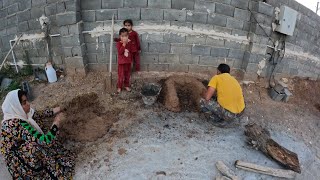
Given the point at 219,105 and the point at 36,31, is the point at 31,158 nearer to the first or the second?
the point at 219,105

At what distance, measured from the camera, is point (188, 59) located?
5648 mm

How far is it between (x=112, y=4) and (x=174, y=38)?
1.40 metres

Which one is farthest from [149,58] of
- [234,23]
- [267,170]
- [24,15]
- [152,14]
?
[267,170]

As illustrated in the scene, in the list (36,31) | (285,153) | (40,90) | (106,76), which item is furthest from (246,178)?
(36,31)

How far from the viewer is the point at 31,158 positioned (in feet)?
10.8

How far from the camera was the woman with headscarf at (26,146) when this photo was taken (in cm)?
316

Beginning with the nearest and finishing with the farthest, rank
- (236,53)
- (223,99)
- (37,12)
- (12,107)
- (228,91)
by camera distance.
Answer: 1. (12,107)
2. (228,91)
3. (223,99)
4. (37,12)
5. (236,53)

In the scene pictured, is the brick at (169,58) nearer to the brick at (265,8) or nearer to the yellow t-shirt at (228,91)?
the yellow t-shirt at (228,91)

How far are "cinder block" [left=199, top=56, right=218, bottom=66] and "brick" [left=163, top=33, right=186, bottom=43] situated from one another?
586mm

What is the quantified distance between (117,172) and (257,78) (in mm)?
3830

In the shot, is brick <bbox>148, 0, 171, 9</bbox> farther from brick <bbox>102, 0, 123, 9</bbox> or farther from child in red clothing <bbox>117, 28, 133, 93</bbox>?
child in red clothing <bbox>117, 28, 133, 93</bbox>

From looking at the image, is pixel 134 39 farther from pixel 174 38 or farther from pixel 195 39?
pixel 195 39

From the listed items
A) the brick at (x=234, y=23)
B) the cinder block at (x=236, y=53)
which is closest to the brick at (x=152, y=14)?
the brick at (x=234, y=23)

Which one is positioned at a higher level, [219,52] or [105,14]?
[105,14]
